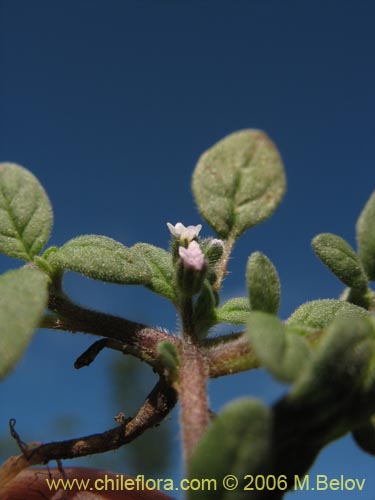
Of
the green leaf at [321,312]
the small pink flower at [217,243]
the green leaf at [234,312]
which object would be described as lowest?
the green leaf at [234,312]

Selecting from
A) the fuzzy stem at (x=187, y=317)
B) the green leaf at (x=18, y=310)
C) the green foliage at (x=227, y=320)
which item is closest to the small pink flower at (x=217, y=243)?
the green foliage at (x=227, y=320)

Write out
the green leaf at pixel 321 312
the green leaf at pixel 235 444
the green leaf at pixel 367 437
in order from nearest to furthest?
the green leaf at pixel 235 444 → the green leaf at pixel 367 437 → the green leaf at pixel 321 312

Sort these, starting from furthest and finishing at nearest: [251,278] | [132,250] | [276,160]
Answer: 1. [132,250]
2. [276,160]
3. [251,278]

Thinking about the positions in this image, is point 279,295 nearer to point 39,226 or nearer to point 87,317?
point 87,317

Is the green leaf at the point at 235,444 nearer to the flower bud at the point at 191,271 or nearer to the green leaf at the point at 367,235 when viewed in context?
the flower bud at the point at 191,271

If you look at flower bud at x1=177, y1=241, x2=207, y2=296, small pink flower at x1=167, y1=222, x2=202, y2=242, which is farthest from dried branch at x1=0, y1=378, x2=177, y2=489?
small pink flower at x1=167, y1=222, x2=202, y2=242

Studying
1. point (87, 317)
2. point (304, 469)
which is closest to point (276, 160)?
point (87, 317)
